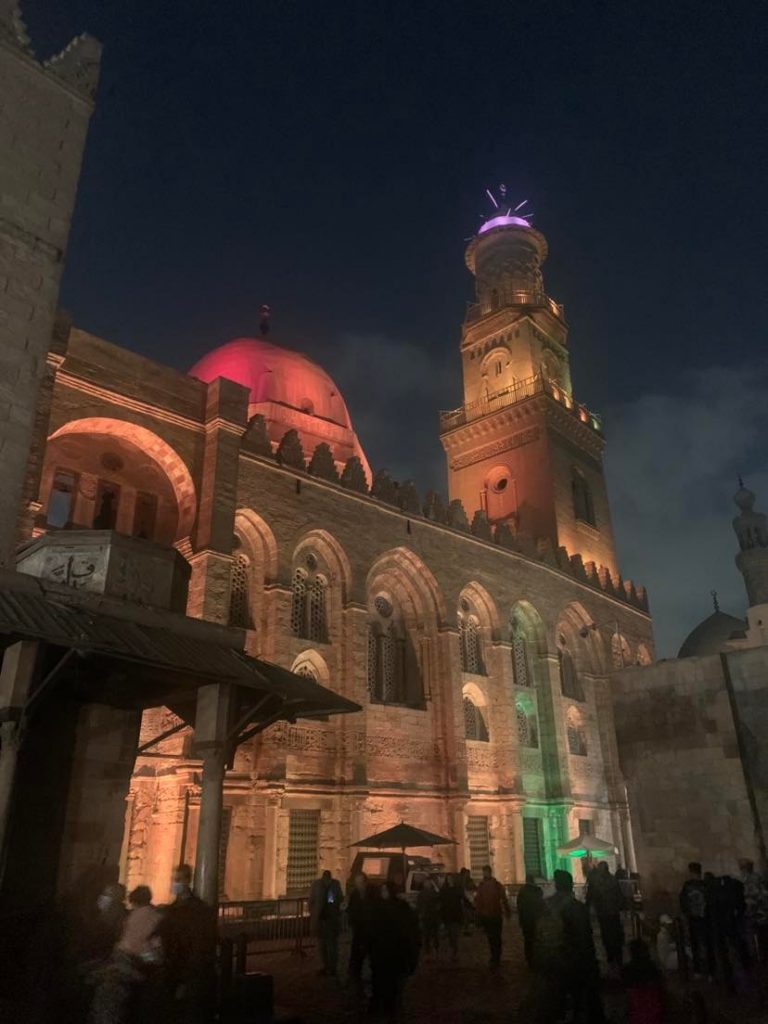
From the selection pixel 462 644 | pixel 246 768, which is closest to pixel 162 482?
pixel 246 768

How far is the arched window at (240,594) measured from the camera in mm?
18734

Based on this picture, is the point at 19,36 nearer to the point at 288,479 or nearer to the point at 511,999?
the point at 288,479

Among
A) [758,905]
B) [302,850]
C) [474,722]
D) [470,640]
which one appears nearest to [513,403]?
[470,640]

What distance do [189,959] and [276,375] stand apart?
2553 cm

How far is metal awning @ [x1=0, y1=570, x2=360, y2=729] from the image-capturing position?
22.1ft

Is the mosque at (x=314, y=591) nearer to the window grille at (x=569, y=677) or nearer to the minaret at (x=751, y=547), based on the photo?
the window grille at (x=569, y=677)

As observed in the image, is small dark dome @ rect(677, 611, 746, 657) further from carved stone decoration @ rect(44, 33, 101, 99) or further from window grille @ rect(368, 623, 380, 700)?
carved stone decoration @ rect(44, 33, 101, 99)

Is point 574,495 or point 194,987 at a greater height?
point 574,495

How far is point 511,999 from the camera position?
25.9 ft

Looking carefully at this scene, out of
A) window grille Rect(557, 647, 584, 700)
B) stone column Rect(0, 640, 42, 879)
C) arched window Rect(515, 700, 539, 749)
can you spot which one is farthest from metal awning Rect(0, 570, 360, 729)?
window grille Rect(557, 647, 584, 700)

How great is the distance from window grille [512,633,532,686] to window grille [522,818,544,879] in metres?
4.73

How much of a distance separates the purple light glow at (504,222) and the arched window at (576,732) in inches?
1116

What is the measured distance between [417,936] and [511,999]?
1801mm

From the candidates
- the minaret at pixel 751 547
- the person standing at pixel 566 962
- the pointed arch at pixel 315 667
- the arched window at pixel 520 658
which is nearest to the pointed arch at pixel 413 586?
the pointed arch at pixel 315 667
